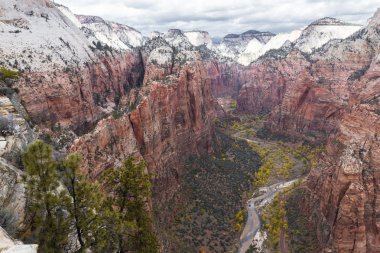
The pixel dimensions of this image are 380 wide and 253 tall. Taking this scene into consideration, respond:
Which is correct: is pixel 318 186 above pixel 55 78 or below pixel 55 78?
below

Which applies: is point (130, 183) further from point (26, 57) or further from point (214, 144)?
point (214, 144)

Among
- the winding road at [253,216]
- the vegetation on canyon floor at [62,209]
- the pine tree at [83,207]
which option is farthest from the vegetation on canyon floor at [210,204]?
the pine tree at [83,207]

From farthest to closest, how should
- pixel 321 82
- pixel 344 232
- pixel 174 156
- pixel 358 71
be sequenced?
pixel 321 82, pixel 358 71, pixel 174 156, pixel 344 232

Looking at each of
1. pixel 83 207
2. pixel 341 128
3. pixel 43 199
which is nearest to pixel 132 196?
pixel 83 207

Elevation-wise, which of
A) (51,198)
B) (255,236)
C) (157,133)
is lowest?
(255,236)

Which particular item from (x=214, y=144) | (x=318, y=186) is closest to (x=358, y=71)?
(x=214, y=144)

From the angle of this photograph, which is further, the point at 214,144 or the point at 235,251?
the point at 214,144

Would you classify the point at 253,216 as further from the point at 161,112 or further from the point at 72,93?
the point at 72,93
